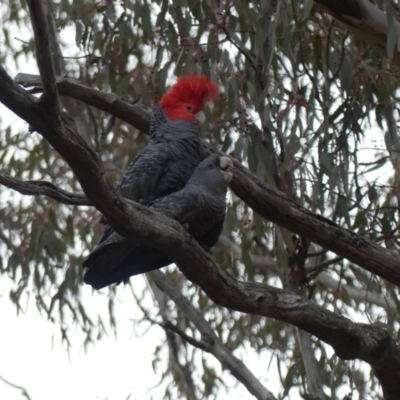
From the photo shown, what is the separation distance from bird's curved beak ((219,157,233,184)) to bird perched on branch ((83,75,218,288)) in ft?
0.61

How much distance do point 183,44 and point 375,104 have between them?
839 mm

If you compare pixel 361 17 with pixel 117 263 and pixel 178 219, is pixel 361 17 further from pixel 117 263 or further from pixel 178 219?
pixel 117 263

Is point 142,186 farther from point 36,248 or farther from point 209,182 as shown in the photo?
point 36,248

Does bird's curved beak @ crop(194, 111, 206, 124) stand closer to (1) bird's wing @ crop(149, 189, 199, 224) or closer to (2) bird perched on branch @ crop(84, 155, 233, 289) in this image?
(2) bird perched on branch @ crop(84, 155, 233, 289)

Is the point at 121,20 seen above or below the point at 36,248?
above

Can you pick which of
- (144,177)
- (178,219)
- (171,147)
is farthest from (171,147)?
(178,219)

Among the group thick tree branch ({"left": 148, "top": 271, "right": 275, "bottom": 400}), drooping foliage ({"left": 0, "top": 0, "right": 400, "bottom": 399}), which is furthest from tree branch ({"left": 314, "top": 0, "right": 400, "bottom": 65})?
thick tree branch ({"left": 148, "top": 271, "right": 275, "bottom": 400})

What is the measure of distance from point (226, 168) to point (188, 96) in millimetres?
557

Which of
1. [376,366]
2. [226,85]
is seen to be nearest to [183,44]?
[226,85]

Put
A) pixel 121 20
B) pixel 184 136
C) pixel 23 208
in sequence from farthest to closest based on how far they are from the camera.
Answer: pixel 23 208
pixel 121 20
pixel 184 136

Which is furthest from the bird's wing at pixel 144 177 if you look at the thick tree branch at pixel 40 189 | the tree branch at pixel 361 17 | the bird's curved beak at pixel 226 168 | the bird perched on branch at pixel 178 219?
the tree branch at pixel 361 17

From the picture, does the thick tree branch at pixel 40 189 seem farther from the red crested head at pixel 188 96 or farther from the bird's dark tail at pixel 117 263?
the red crested head at pixel 188 96

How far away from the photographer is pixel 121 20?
3652mm

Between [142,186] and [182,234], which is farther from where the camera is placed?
[142,186]
